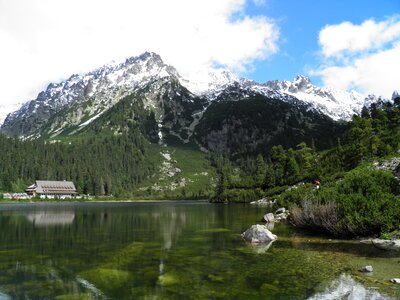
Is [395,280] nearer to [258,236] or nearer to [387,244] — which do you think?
[387,244]

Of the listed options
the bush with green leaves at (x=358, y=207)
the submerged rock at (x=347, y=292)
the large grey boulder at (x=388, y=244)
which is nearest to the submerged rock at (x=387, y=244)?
the large grey boulder at (x=388, y=244)

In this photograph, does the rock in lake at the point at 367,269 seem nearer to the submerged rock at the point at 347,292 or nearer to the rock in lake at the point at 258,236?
the submerged rock at the point at 347,292

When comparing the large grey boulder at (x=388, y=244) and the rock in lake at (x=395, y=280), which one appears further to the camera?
the large grey boulder at (x=388, y=244)

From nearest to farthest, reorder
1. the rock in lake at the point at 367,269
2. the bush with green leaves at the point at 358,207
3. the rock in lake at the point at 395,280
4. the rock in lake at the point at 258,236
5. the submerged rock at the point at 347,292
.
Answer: the submerged rock at the point at 347,292, the rock in lake at the point at 395,280, the rock in lake at the point at 367,269, the bush with green leaves at the point at 358,207, the rock in lake at the point at 258,236

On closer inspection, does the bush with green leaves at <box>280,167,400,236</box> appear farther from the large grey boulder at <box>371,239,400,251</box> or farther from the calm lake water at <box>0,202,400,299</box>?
the large grey boulder at <box>371,239,400,251</box>

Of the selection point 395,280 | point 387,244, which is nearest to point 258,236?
point 387,244

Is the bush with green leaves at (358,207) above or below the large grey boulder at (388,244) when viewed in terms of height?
above

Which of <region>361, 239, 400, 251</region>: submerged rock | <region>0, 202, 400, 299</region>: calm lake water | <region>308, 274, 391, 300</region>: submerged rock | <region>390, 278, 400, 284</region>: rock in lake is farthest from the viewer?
<region>361, 239, 400, 251</region>: submerged rock

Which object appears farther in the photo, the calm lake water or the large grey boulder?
the large grey boulder

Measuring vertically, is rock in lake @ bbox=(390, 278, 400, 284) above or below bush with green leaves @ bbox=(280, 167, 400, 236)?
below

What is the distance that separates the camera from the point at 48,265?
35531 mm

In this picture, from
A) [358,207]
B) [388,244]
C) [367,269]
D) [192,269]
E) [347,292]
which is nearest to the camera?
[347,292]

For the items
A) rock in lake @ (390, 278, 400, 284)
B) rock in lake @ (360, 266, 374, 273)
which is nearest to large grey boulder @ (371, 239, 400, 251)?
rock in lake @ (360, 266, 374, 273)

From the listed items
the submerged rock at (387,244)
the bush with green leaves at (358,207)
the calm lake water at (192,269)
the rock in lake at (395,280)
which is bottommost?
the calm lake water at (192,269)
